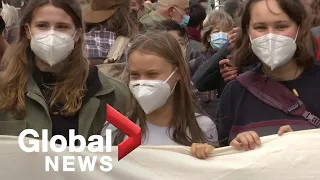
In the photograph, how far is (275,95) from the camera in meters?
3.29

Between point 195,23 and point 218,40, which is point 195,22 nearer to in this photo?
point 195,23

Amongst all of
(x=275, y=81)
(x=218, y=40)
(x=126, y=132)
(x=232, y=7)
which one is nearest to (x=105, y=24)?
(x=218, y=40)

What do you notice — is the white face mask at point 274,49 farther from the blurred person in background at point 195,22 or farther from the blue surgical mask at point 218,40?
the blurred person in background at point 195,22

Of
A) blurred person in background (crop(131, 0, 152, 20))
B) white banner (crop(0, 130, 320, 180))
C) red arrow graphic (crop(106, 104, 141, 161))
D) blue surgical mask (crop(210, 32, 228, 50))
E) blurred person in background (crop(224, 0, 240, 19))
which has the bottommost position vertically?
blurred person in background (crop(224, 0, 240, 19))

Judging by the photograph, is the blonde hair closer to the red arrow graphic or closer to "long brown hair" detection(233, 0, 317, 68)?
"long brown hair" detection(233, 0, 317, 68)

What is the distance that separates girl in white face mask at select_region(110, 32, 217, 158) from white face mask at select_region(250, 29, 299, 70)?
363 mm

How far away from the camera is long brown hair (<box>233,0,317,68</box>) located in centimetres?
333

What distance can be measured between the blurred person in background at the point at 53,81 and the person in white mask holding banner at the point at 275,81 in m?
0.54

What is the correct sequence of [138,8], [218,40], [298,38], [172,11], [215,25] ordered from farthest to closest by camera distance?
[172,11] < [138,8] < [215,25] < [218,40] < [298,38]

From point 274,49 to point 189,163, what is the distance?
28.1 inches

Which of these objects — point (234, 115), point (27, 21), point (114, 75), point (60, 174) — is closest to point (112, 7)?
point (114, 75)

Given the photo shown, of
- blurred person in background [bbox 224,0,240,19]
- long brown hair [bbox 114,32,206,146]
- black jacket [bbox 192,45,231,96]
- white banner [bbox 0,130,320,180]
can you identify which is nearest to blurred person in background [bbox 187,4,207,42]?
blurred person in background [bbox 224,0,240,19]

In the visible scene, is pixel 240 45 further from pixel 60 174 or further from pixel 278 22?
A: pixel 60 174

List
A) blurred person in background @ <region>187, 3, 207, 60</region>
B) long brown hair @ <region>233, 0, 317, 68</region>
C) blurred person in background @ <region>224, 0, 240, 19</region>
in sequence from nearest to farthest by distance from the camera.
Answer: long brown hair @ <region>233, 0, 317, 68</region> < blurred person in background @ <region>224, 0, 240, 19</region> < blurred person in background @ <region>187, 3, 207, 60</region>
